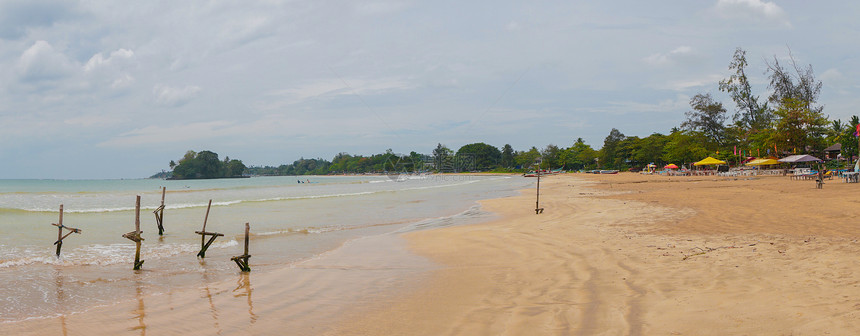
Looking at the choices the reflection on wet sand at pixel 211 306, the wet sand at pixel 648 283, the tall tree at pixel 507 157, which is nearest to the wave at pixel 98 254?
the reflection on wet sand at pixel 211 306

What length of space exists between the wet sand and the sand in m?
0.02

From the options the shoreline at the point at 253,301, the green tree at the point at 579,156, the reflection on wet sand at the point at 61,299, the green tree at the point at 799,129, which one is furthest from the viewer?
the green tree at the point at 579,156

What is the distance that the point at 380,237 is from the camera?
544 inches

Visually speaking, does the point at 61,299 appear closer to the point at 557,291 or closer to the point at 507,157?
the point at 557,291

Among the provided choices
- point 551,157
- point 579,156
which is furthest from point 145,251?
point 551,157

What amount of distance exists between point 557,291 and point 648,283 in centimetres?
123

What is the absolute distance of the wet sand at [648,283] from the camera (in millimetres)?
4574

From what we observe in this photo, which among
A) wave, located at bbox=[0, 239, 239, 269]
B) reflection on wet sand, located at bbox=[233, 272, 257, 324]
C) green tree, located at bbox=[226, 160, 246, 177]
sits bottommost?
wave, located at bbox=[0, 239, 239, 269]

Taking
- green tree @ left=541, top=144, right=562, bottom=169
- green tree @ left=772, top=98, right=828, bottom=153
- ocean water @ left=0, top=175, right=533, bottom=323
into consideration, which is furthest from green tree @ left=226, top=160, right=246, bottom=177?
green tree @ left=772, top=98, right=828, bottom=153

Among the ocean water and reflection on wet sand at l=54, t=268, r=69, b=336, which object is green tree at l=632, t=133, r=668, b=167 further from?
reflection on wet sand at l=54, t=268, r=69, b=336

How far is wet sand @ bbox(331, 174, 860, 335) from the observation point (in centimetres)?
457

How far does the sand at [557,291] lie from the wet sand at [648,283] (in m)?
0.02

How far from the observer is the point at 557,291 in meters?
6.23

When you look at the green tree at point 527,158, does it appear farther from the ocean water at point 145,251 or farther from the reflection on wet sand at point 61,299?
the reflection on wet sand at point 61,299
